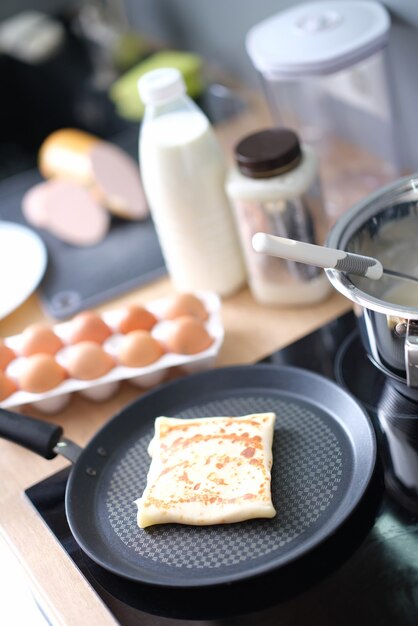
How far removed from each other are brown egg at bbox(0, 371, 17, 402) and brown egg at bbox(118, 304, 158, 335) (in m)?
0.15

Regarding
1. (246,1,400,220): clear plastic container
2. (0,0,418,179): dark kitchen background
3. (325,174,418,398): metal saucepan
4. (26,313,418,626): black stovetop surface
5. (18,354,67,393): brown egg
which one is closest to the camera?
A: (26,313,418,626): black stovetop surface

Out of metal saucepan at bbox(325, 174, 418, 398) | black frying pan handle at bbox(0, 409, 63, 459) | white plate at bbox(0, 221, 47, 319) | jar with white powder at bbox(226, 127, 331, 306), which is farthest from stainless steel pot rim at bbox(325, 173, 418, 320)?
white plate at bbox(0, 221, 47, 319)

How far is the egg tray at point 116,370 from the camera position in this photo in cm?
105

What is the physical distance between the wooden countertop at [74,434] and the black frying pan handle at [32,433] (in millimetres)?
64

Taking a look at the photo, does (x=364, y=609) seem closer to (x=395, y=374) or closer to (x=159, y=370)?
(x=395, y=374)

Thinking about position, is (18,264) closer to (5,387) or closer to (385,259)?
(5,387)

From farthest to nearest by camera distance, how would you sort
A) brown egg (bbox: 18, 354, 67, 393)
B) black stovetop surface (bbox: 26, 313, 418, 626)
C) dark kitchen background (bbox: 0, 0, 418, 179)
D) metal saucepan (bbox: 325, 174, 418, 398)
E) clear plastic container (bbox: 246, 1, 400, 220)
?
1. dark kitchen background (bbox: 0, 0, 418, 179)
2. clear plastic container (bbox: 246, 1, 400, 220)
3. brown egg (bbox: 18, 354, 67, 393)
4. metal saucepan (bbox: 325, 174, 418, 398)
5. black stovetop surface (bbox: 26, 313, 418, 626)

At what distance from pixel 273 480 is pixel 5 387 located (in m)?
0.36

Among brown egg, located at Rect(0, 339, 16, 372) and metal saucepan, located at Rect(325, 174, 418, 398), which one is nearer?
metal saucepan, located at Rect(325, 174, 418, 398)

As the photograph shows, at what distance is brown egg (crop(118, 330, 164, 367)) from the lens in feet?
3.43

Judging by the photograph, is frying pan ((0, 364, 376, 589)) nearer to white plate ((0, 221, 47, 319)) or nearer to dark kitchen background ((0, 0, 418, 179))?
white plate ((0, 221, 47, 319))

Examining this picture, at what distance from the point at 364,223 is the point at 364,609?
42 cm

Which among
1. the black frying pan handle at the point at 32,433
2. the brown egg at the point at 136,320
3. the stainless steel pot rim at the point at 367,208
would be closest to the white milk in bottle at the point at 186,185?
the brown egg at the point at 136,320

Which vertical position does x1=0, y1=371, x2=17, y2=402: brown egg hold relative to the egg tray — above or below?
above
